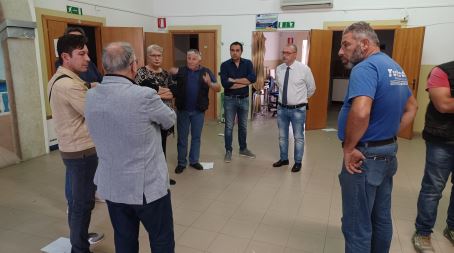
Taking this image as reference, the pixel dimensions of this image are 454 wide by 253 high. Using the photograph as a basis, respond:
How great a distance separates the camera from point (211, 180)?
3.75m

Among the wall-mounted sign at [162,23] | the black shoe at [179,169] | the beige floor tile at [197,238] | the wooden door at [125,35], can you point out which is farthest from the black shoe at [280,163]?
the wall-mounted sign at [162,23]

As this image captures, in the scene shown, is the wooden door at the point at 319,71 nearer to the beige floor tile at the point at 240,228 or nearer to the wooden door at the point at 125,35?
the wooden door at the point at 125,35

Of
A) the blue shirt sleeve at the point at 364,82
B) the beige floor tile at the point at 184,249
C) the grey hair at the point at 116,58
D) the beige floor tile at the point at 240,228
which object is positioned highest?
the grey hair at the point at 116,58

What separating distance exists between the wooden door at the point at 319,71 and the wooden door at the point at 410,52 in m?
1.16

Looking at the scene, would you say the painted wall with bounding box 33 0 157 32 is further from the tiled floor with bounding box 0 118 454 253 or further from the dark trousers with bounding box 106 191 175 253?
the dark trousers with bounding box 106 191 175 253

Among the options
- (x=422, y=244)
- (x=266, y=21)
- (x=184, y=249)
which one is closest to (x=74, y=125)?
(x=184, y=249)

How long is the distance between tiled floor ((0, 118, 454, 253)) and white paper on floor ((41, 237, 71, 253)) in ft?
0.25

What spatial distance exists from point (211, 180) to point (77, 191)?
6.14ft

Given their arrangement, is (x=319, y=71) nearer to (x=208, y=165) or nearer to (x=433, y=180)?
(x=208, y=165)

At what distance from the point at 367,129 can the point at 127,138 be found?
1199 mm

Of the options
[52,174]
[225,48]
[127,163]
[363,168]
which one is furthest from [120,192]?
[225,48]

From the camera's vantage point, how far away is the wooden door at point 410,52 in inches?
211

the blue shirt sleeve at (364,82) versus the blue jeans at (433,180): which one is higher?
the blue shirt sleeve at (364,82)

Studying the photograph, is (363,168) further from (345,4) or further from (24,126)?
(345,4)
